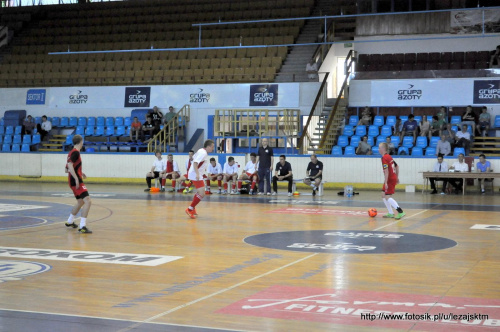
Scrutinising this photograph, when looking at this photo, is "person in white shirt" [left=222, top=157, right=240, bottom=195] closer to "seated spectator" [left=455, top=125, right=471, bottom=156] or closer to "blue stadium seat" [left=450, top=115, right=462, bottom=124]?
"seated spectator" [left=455, top=125, right=471, bottom=156]

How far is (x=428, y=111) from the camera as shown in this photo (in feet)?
95.9

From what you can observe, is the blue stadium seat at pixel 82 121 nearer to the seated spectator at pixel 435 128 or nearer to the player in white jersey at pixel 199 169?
the seated spectator at pixel 435 128

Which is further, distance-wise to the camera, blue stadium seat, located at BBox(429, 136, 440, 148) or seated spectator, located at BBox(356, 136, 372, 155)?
seated spectator, located at BBox(356, 136, 372, 155)

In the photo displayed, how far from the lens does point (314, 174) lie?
2323cm

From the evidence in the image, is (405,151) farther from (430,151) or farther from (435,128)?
(435,128)

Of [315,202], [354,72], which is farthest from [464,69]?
[315,202]

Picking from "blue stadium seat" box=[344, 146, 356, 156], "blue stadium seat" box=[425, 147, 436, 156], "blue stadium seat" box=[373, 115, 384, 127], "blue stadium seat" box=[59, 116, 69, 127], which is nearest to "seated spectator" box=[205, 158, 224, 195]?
"blue stadium seat" box=[344, 146, 356, 156]

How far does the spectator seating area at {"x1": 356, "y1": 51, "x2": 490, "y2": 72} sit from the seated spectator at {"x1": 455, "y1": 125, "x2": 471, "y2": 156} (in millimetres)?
4932

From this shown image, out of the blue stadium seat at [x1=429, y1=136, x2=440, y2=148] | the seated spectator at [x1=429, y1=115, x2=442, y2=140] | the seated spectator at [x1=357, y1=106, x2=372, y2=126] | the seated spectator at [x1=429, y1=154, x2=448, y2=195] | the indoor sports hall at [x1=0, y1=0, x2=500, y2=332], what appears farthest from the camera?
the seated spectator at [x1=357, y1=106, x2=372, y2=126]

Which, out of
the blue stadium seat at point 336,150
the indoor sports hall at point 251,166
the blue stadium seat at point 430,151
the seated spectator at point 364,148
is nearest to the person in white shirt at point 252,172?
the indoor sports hall at point 251,166

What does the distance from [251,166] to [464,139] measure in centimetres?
841

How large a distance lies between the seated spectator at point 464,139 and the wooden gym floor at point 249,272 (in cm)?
1020

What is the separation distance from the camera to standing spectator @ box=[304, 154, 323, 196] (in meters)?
22.9

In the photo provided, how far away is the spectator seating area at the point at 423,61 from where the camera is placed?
1179 inches
